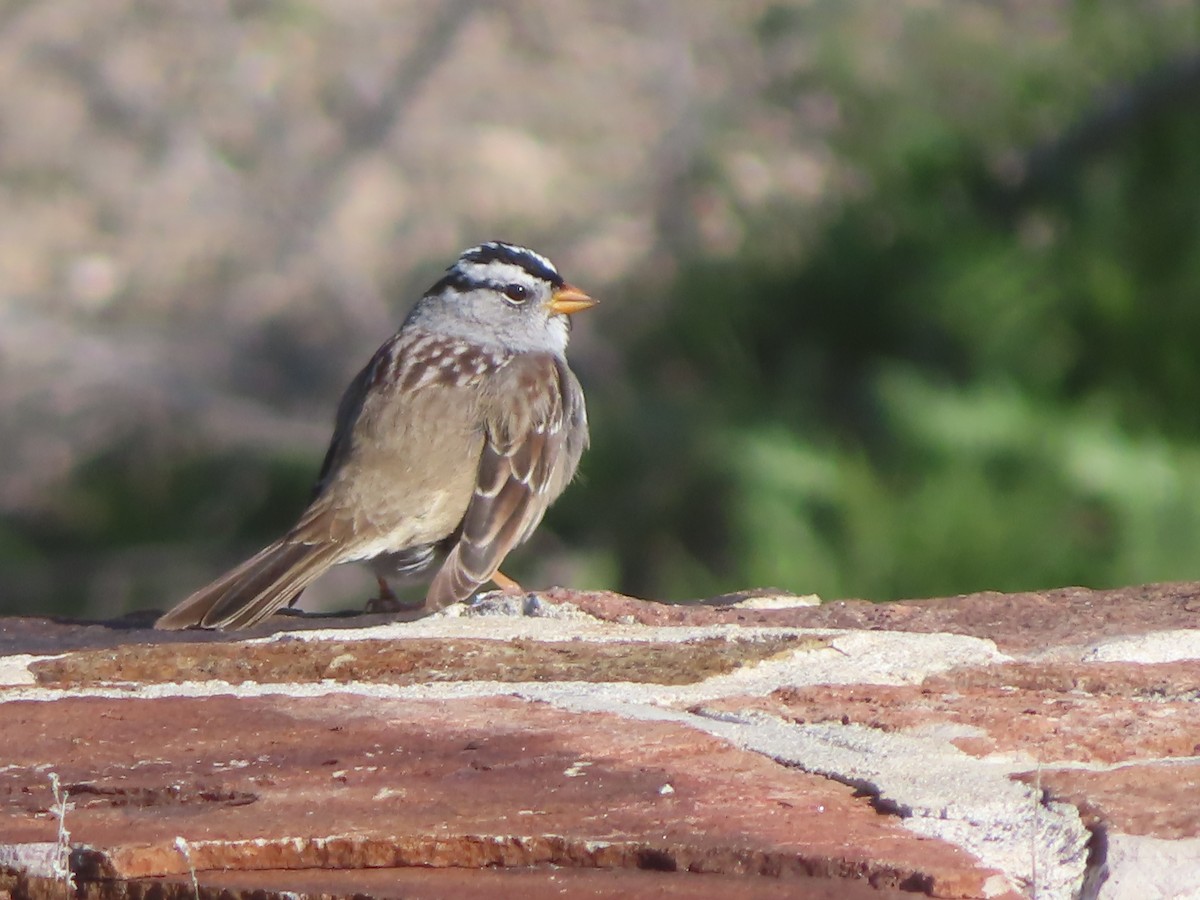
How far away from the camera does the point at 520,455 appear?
202 inches

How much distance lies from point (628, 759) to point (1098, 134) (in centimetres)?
583

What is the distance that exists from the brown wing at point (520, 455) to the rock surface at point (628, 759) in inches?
62.5

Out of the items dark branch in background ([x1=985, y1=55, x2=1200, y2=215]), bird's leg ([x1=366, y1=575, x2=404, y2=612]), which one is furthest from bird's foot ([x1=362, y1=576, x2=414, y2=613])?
dark branch in background ([x1=985, y1=55, x2=1200, y2=215])

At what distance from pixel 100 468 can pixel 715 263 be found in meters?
2.54

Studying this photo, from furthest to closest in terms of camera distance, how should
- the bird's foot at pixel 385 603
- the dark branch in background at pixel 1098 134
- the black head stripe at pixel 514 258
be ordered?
the dark branch in background at pixel 1098 134, the black head stripe at pixel 514 258, the bird's foot at pixel 385 603

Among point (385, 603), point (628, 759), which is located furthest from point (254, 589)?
point (628, 759)

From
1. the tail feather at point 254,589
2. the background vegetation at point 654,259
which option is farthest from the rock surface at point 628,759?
the background vegetation at point 654,259

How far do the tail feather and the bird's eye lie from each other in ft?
5.12

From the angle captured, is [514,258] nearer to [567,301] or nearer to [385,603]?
[567,301]

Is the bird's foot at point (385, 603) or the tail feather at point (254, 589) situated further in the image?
the bird's foot at point (385, 603)

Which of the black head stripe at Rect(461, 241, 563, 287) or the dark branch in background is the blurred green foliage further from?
the black head stripe at Rect(461, 241, 563, 287)

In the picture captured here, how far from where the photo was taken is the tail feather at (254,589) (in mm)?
3787

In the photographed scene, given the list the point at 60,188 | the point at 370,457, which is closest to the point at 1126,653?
the point at 370,457

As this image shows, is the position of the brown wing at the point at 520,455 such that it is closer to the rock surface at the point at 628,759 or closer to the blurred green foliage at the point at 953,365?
the blurred green foliage at the point at 953,365
